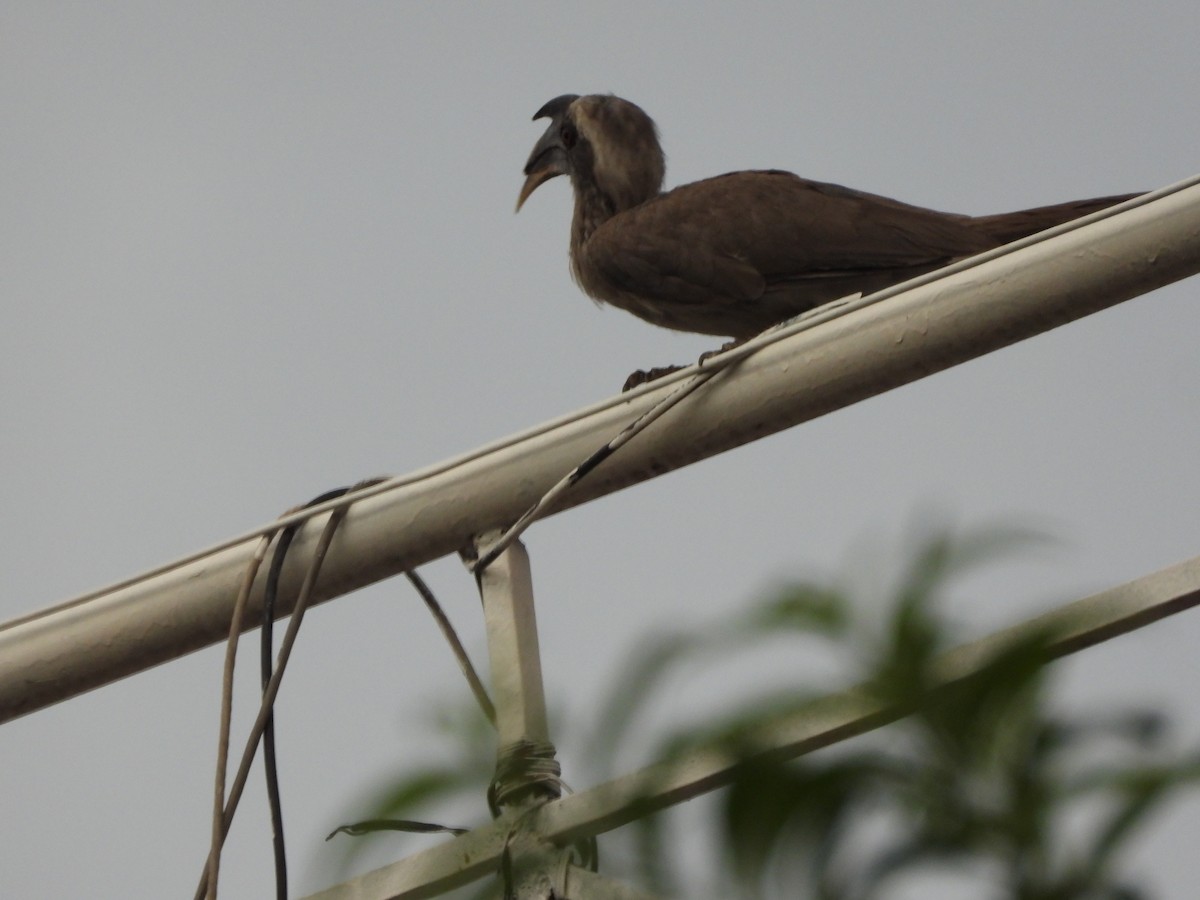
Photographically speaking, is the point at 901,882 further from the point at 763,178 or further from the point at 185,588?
the point at 763,178

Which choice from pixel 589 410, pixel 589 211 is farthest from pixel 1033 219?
pixel 589 410

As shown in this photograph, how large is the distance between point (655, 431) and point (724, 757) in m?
1.03

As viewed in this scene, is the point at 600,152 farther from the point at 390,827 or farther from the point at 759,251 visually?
the point at 390,827

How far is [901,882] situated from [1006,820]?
0.07 m

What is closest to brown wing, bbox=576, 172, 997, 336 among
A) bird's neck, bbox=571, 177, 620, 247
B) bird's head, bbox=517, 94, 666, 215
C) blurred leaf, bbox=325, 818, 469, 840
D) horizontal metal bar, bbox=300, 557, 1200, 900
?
bird's neck, bbox=571, 177, 620, 247

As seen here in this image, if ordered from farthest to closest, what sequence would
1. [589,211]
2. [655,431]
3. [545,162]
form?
1. [545,162]
2. [589,211]
3. [655,431]

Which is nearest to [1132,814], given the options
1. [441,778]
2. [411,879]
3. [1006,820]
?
[1006,820]

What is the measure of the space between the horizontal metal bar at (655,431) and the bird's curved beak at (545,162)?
11.4ft

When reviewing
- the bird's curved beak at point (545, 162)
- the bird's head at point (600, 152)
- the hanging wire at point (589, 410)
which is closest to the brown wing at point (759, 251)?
the bird's head at point (600, 152)

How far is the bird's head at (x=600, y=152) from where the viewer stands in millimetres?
5438

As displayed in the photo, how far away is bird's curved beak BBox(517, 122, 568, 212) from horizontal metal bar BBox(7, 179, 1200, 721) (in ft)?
11.4

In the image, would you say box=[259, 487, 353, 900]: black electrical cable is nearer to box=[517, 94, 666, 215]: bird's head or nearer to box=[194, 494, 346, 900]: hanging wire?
box=[194, 494, 346, 900]: hanging wire

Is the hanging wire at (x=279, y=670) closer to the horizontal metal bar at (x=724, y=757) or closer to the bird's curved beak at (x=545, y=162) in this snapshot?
the horizontal metal bar at (x=724, y=757)

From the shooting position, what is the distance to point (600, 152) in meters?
5.47
